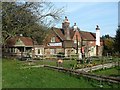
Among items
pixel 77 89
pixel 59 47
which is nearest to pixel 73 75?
pixel 77 89

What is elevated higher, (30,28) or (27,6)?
(27,6)

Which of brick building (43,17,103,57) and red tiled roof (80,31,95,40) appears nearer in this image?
brick building (43,17,103,57)

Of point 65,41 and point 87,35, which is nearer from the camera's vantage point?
point 65,41

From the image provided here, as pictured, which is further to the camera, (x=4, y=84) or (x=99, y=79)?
(x=99, y=79)

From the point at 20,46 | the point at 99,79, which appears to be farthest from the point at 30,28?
the point at 20,46

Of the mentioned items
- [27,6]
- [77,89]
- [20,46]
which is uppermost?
[27,6]

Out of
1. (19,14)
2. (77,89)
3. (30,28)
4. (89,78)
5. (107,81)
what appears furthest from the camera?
(30,28)

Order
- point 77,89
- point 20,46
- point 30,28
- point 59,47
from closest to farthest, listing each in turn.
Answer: point 77,89, point 30,28, point 20,46, point 59,47

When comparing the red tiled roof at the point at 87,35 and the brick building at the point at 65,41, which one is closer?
the brick building at the point at 65,41

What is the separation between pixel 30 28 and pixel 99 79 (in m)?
20.2

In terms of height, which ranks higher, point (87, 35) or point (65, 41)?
point (87, 35)

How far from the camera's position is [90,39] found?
8656 cm

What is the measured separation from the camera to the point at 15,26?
117ft

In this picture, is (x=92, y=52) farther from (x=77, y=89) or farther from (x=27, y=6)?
(x=77, y=89)
